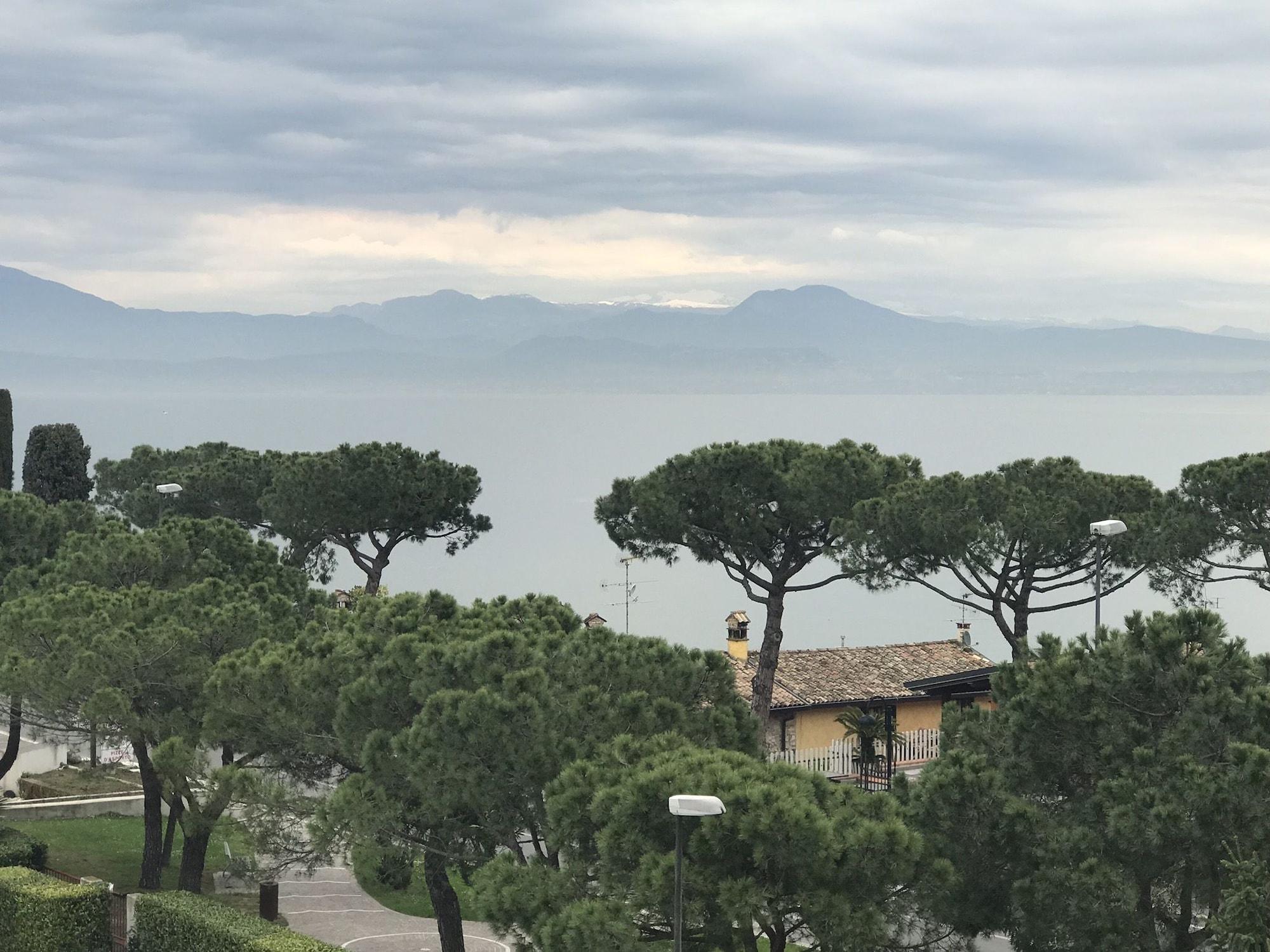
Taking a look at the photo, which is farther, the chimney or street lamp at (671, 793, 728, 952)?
the chimney

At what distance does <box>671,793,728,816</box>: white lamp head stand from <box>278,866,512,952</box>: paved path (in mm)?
12375

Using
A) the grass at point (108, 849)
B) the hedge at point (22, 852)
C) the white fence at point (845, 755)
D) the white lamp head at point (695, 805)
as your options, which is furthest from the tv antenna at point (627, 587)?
the hedge at point (22, 852)

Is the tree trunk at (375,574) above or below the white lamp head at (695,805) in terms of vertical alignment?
above

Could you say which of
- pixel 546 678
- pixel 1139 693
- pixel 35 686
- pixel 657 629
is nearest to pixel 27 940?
pixel 35 686

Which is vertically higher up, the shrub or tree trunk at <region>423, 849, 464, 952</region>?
the shrub

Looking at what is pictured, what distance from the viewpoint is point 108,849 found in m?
31.1

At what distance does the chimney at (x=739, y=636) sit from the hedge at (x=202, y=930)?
24014 millimetres

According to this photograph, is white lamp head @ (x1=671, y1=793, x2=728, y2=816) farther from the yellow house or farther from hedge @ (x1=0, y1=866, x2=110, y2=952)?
the yellow house

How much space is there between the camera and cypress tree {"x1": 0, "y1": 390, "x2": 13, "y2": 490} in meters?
53.0

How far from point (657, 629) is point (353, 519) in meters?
63.7

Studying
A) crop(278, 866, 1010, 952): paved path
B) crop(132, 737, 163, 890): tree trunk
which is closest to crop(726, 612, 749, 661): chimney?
crop(278, 866, 1010, 952): paved path

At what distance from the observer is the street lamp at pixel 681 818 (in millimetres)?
13773

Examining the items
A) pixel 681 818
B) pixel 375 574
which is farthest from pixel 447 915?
pixel 375 574

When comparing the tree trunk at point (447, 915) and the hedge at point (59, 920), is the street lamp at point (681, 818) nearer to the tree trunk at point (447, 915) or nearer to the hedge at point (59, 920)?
the tree trunk at point (447, 915)
